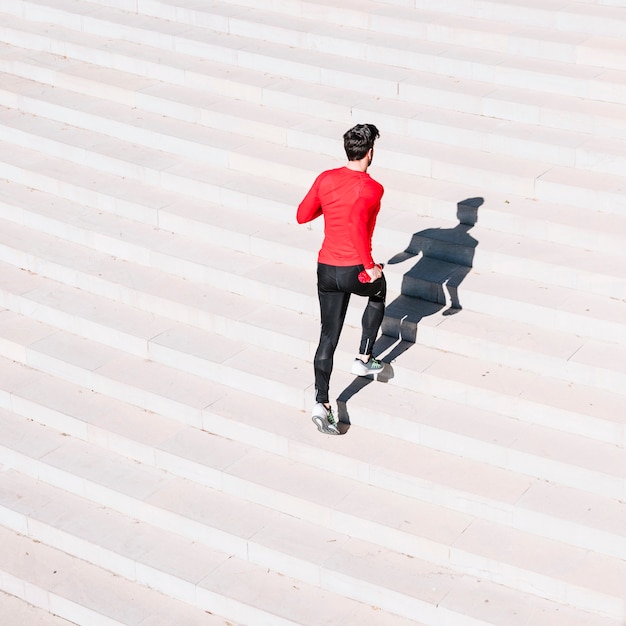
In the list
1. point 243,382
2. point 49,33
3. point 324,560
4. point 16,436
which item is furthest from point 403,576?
point 49,33

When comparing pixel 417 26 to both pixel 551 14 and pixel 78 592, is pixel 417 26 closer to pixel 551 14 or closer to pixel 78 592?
pixel 551 14

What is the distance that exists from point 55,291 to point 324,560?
368 centimetres

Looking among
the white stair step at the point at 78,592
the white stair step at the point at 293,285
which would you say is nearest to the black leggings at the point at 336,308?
the white stair step at the point at 293,285

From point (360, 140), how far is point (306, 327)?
2.06m

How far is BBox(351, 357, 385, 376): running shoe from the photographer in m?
8.43

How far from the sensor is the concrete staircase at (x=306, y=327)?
776 cm

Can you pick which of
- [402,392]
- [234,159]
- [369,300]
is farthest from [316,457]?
[234,159]

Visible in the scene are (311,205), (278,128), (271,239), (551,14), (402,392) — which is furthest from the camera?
(551,14)

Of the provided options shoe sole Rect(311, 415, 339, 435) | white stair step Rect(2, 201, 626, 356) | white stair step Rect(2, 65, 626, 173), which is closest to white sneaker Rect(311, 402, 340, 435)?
shoe sole Rect(311, 415, 339, 435)

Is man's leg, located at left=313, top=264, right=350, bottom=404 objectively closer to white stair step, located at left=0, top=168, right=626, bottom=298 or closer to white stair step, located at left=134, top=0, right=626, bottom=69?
white stair step, located at left=0, top=168, right=626, bottom=298

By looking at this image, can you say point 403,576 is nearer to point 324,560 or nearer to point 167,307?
point 324,560

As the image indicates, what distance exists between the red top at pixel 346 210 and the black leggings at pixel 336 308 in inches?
3.9

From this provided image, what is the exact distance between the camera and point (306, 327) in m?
9.16

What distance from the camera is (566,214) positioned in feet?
30.7
